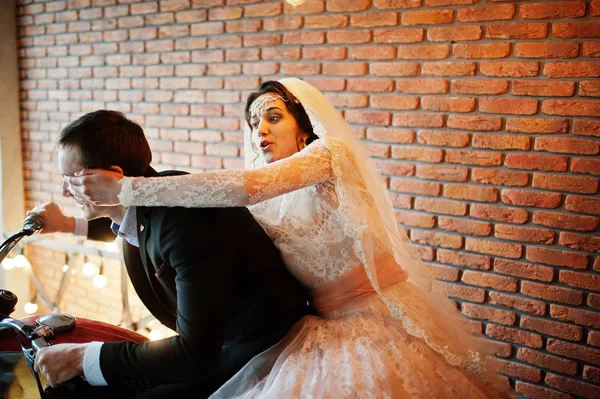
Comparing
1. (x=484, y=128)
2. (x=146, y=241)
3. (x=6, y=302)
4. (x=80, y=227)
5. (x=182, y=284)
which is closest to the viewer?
(x=182, y=284)

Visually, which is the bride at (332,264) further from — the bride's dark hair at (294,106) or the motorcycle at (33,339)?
the motorcycle at (33,339)

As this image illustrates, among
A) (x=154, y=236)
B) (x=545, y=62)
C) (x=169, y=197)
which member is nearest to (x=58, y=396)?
(x=154, y=236)

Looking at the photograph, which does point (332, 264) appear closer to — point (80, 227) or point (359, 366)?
point (359, 366)

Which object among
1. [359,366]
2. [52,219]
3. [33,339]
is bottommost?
[359,366]

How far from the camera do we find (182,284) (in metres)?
1.21

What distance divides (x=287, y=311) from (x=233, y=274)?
0.27 metres

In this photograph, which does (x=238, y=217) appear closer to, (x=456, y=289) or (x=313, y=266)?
(x=313, y=266)

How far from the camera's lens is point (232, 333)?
57.8 inches

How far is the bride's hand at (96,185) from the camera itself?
1.26m

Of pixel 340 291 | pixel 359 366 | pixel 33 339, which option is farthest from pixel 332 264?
pixel 33 339

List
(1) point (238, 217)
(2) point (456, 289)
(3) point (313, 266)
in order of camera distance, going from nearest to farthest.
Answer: (1) point (238, 217) < (3) point (313, 266) < (2) point (456, 289)

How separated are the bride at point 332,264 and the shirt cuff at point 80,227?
20.4 inches

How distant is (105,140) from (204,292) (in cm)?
48

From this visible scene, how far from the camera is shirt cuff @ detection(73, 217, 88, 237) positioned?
5.82 feet
